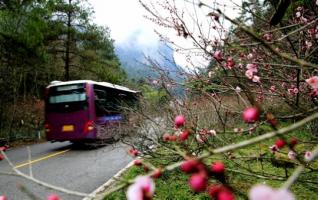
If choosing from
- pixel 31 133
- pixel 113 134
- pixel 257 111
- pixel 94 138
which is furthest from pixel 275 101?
pixel 31 133

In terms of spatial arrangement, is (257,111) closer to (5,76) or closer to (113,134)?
(113,134)

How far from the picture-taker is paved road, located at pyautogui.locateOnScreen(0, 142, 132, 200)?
8.41 metres

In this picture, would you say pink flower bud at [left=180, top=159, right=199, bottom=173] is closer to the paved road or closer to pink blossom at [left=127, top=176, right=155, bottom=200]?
pink blossom at [left=127, top=176, right=155, bottom=200]

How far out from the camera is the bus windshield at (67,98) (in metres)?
15.7

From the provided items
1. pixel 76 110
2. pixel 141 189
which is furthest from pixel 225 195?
pixel 76 110

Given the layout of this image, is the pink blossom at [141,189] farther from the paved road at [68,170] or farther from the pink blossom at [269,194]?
the paved road at [68,170]

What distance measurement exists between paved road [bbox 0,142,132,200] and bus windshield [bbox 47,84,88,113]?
155 cm

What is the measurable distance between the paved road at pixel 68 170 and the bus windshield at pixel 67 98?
155 centimetres

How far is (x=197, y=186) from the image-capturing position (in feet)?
2.82

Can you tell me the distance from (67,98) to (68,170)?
5492 mm

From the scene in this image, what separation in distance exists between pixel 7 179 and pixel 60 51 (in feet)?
75.3

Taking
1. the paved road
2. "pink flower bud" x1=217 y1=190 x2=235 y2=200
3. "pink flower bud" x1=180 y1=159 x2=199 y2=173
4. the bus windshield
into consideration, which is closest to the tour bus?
the bus windshield

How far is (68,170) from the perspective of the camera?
10.9 meters

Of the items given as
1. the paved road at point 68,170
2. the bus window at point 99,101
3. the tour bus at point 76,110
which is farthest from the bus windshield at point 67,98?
the paved road at point 68,170
